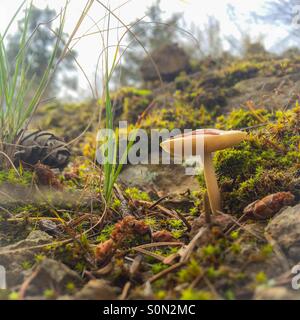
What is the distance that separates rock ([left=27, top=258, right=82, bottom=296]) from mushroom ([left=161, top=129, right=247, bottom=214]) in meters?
0.66

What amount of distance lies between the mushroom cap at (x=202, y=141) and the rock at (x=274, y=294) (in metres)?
0.65

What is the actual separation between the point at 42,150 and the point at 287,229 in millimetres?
1538

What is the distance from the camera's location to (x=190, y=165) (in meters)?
2.54

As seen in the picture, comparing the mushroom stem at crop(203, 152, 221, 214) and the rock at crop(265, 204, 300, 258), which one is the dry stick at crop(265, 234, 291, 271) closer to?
the rock at crop(265, 204, 300, 258)

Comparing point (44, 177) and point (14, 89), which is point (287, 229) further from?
point (14, 89)

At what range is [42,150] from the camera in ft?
6.72

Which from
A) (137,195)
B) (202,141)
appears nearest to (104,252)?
(202,141)

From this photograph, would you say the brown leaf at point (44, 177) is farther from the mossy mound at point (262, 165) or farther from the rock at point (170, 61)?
the rock at point (170, 61)

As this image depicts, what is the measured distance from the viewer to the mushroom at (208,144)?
136 cm

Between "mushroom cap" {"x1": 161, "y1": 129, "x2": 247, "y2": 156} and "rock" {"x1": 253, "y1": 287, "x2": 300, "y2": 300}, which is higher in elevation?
"mushroom cap" {"x1": 161, "y1": 129, "x2": 247, "y2": 156}

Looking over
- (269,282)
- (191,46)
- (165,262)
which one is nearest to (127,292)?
(165,262)

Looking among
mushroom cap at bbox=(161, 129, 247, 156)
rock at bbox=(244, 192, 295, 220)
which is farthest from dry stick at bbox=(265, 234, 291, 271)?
mushroom cap at bbox=(161, 129, 247, 156)

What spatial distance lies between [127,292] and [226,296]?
327 millimetres

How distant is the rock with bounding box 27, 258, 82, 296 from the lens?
39.8 inches
